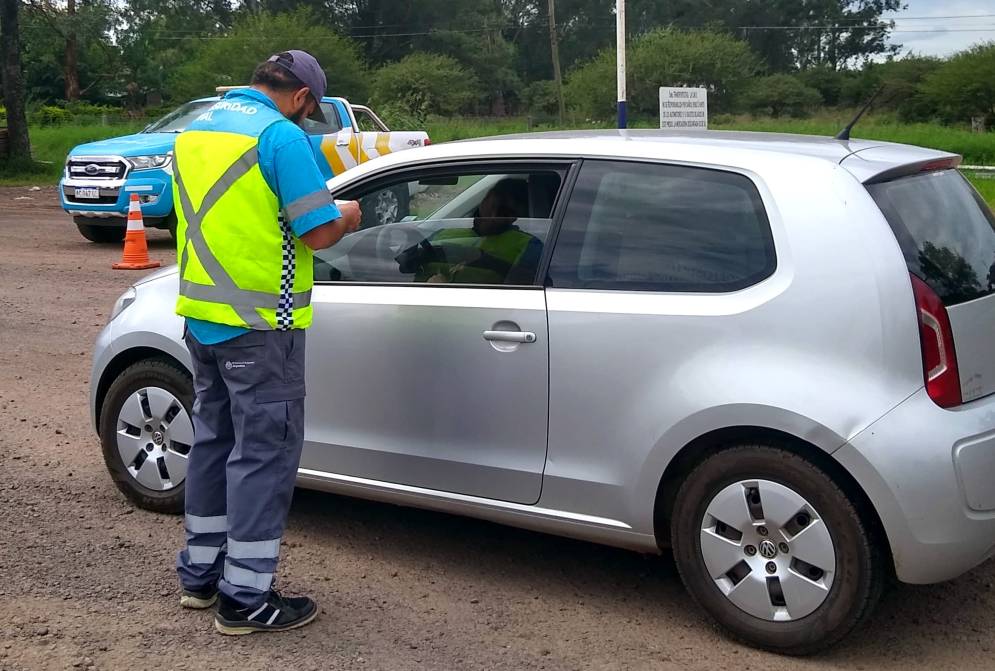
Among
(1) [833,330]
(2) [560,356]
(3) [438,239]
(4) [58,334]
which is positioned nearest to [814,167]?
(1) [833,330]

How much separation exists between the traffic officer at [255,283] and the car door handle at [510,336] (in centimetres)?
64

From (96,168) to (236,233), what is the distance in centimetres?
1195

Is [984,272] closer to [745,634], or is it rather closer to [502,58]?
[745,634]

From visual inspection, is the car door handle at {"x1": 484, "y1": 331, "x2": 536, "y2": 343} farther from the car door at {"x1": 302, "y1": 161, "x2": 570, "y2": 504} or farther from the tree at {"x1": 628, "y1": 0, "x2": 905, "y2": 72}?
the tree at {"x1": 628, "y1": 0, "x2": 905, "y2": 72}

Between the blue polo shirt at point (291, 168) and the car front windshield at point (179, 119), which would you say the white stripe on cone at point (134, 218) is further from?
the blue polo shirt at point (291, 168)

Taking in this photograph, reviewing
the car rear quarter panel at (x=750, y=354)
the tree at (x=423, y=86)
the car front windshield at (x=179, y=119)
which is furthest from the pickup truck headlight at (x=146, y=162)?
the tree at (x=423, y=86)

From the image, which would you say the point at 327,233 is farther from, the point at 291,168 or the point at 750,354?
the point at 750,354

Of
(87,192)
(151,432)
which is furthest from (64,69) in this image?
(151,432)

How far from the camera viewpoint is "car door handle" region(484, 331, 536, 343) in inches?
159

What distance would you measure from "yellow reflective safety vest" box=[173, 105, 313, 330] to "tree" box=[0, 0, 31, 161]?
83.7 feet

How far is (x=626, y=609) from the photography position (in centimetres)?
419

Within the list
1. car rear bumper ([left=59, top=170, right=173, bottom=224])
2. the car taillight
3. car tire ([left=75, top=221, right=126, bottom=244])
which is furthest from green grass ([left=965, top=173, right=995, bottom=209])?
the car taillight

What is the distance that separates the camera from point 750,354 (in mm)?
3678

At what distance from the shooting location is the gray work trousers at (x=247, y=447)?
3771 mm
